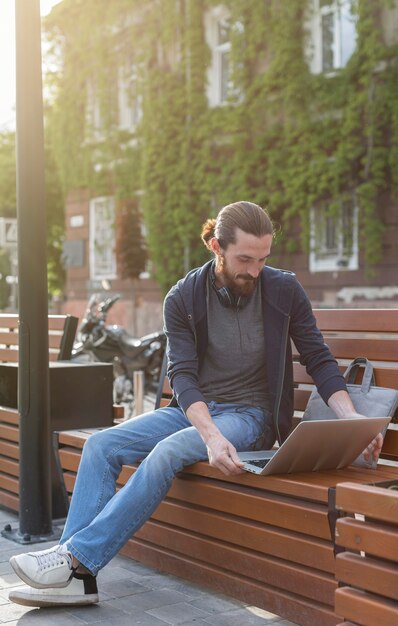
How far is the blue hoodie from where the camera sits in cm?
429

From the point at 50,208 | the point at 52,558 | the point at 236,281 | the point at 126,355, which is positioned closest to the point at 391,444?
the point at 236,281

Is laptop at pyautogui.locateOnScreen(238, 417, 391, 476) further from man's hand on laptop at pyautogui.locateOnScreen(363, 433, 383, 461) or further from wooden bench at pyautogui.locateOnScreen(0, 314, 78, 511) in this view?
wooden bench at pyautogui.locateOnScreen(0, 314, 78, 511)

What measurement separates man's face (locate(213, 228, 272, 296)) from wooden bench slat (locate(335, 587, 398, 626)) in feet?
5.61

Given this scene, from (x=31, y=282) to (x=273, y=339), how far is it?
1535 millimetres

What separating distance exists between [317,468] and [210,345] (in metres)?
0.85

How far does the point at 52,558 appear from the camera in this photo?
156 inches

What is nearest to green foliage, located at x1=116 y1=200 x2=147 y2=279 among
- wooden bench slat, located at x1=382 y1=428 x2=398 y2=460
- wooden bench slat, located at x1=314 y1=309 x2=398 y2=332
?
wooden bench slat, located at x1=314 y1=309 x2=398 y2=332

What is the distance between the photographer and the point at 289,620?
3.78 meters

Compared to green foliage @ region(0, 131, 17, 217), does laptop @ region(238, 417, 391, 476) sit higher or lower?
lower

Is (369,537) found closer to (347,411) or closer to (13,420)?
(347,411)

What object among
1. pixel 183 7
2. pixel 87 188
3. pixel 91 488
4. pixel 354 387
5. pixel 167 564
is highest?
pixel 183 7

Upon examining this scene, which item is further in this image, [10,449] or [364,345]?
[10,449]

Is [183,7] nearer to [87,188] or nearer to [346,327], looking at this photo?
[87,188]

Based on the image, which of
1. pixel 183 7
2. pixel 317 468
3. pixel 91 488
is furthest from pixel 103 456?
pixel 183 7
